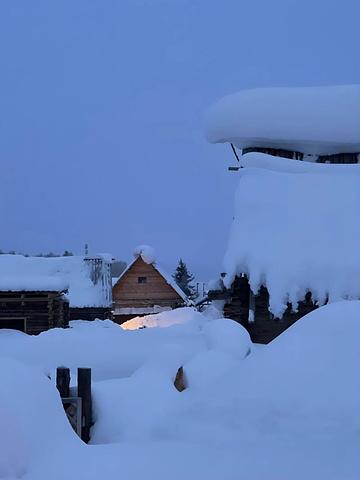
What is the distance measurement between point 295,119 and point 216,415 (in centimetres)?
1027

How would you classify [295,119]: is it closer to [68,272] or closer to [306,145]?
[306,145]

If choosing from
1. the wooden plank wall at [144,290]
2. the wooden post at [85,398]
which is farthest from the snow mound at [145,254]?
the wooden post at [85,398]

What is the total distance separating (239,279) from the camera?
43.3 feet

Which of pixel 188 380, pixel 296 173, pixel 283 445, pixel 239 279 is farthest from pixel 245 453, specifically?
A: pixel 296 173

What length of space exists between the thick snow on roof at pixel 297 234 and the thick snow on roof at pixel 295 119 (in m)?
0.98

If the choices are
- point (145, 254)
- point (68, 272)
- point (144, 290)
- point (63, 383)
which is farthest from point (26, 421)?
point (144, 290)

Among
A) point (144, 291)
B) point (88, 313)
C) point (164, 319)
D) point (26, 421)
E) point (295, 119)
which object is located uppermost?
point (295, 119)

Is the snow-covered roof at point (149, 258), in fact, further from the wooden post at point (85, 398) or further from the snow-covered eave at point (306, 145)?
the wooden post at point (85, 398)

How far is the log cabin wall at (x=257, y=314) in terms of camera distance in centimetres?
1304

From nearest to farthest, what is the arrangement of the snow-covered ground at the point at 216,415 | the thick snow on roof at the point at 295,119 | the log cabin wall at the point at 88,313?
the snow-covered ground at the point at 216,415 < the thick snow on roof at the point at 295,119 < the log cabin wall at the point at 88,313

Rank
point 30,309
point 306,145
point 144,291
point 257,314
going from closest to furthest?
1. point 257,314
2. point 306,145
3. point 30,309
4. point 144,291

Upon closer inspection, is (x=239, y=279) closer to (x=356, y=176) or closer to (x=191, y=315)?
(x=356, y=176)

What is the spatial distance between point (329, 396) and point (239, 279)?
736 cm

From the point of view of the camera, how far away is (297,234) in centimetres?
1277
